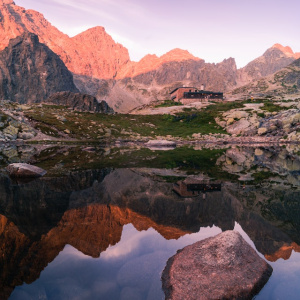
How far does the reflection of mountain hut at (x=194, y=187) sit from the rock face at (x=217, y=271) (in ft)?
27.8

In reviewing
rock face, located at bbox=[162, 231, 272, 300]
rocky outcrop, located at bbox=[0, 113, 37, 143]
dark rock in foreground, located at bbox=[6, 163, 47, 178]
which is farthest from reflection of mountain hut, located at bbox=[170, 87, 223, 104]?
rock face, located at bbox=[162, 231, 272, 300]

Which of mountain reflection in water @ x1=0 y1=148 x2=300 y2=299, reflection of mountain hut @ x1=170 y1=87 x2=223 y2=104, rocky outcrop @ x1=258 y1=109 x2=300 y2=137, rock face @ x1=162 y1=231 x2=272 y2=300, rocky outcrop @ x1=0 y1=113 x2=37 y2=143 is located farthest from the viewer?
reflection of mountain hut @ x1=170 y1=87 x2=223 y2=104

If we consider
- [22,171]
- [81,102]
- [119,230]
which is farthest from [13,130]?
[81,102]

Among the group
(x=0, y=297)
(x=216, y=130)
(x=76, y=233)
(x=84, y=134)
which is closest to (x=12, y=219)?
(x=76, y=233)

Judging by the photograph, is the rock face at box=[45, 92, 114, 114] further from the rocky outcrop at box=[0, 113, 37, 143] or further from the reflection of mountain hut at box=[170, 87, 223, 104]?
the rocky outcrop at box=[0, 113, 37, 143]

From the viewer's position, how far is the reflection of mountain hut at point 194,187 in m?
17.9

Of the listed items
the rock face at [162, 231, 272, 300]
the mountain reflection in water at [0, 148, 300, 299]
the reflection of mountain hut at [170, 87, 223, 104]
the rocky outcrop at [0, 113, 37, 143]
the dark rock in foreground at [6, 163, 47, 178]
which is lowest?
the rocky outcrop at [0, 113, 37, 143]

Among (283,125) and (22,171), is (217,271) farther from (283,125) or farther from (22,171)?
(283,125)

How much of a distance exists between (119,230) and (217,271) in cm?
538

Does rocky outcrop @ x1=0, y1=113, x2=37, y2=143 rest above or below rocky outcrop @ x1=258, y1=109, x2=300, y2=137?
below

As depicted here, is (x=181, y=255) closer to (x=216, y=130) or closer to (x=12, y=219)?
(x=12, y=219)

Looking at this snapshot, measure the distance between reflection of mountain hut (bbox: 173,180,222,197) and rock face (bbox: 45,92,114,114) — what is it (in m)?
146

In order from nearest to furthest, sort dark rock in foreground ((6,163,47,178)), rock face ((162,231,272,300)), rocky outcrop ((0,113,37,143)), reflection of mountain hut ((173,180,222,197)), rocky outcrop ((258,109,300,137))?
1. rock face ((162,231,272,300))
2. reflection of mountain hut ((173,180,222,197))
3. dark rock in foreground ((6,163,47,178))
4. rocky outcrop ((0,113,37,143))
5. rocky outcrop ((258,109,300,137))

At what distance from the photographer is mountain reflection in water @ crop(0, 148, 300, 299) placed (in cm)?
766
